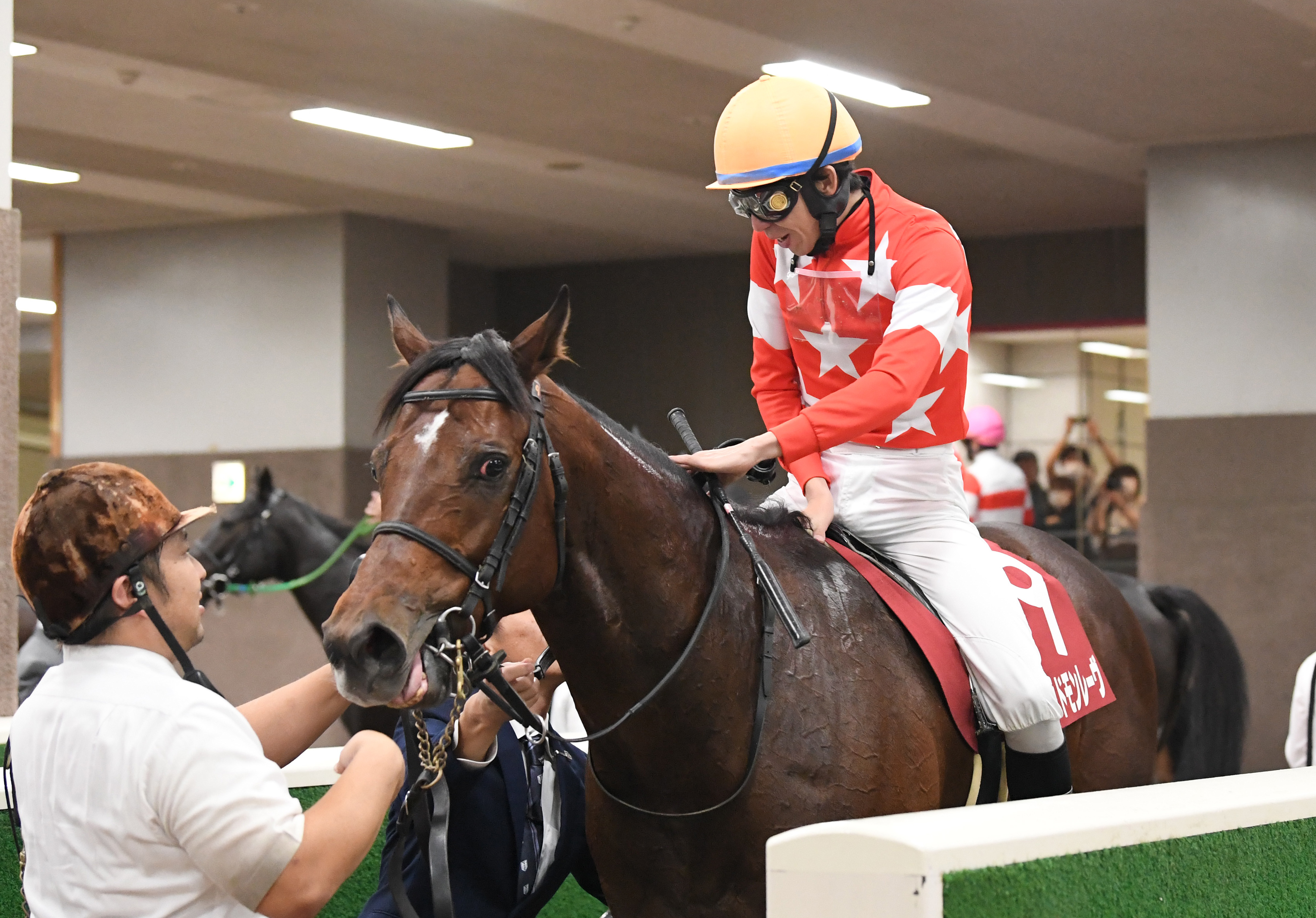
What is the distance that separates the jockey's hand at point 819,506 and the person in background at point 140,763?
0.92 meters

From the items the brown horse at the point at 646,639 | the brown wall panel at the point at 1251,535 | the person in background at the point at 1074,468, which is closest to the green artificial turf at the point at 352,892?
the brown horse at the point at 646,639

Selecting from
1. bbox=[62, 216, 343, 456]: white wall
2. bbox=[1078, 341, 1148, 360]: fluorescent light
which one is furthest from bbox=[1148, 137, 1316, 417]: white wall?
bbox=[62, 216, 343, 456]: white wall

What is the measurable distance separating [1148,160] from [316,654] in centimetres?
656

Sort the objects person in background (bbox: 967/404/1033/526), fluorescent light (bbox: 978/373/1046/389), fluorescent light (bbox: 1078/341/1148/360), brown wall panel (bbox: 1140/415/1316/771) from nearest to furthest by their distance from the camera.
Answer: person in background (bbox: 967/404/1033/526) → brown wall panel (bbox: 1140/415/1316/771) → fluorescent light (bbox: 1078/341/1148/360) → fluorescent light (bbox: 978/373/1046/389)

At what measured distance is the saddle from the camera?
8.07ft

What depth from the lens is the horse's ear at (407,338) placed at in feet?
7.07

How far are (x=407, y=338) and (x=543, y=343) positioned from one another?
23cm

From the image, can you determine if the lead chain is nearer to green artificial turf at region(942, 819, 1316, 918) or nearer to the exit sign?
green artificial turf at region(942, 819, 1316, 918)

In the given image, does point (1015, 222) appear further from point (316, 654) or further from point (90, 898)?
point (90, 898)

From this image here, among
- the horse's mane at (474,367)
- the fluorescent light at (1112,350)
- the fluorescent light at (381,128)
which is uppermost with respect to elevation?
the fluorescent light at (381,128)

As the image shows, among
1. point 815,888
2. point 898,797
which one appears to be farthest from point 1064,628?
point 815,888

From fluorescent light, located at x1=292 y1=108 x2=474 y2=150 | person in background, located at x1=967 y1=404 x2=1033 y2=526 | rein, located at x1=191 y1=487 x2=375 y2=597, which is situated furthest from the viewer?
fluorescent light, located at x1=292 y1=108 x2=474 y2=150

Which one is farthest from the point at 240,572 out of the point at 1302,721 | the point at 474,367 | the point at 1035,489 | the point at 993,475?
the point at 1035,489

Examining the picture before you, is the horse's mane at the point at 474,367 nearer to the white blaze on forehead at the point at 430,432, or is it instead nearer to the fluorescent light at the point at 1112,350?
the white blaze on forehead at the point at 430,432
